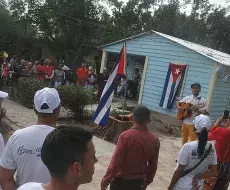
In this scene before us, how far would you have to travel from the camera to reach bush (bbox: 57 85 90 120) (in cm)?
1001

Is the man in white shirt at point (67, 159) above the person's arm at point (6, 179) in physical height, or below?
above

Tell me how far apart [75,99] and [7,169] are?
7645 mm

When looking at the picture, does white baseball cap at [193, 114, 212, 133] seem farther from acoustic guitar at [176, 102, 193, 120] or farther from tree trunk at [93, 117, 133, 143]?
tree trunk at [93, 117, 133, 143]

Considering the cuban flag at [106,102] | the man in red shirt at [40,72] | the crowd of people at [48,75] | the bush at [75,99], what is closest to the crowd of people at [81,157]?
the cuban flag at [106,102]

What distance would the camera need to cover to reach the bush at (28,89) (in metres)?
11.3

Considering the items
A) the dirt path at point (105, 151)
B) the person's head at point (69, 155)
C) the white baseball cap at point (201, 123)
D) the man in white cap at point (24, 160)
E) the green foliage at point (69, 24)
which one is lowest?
the dirt path at point (105, 151)

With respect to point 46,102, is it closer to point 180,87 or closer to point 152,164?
point 152,164

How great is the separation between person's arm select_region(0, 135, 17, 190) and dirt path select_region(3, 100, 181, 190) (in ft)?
10.3

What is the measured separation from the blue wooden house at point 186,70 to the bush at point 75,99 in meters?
2.63

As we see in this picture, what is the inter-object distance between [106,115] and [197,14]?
35.4m

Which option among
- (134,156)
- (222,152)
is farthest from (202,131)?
(222,152)

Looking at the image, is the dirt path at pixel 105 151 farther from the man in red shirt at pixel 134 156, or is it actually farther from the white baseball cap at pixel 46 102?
the white baseball cap at pixel 46 102

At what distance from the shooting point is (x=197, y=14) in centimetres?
3966

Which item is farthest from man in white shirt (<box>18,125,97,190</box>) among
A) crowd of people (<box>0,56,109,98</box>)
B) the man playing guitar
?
crowd of people (<box>0,56,109,98</box>)
